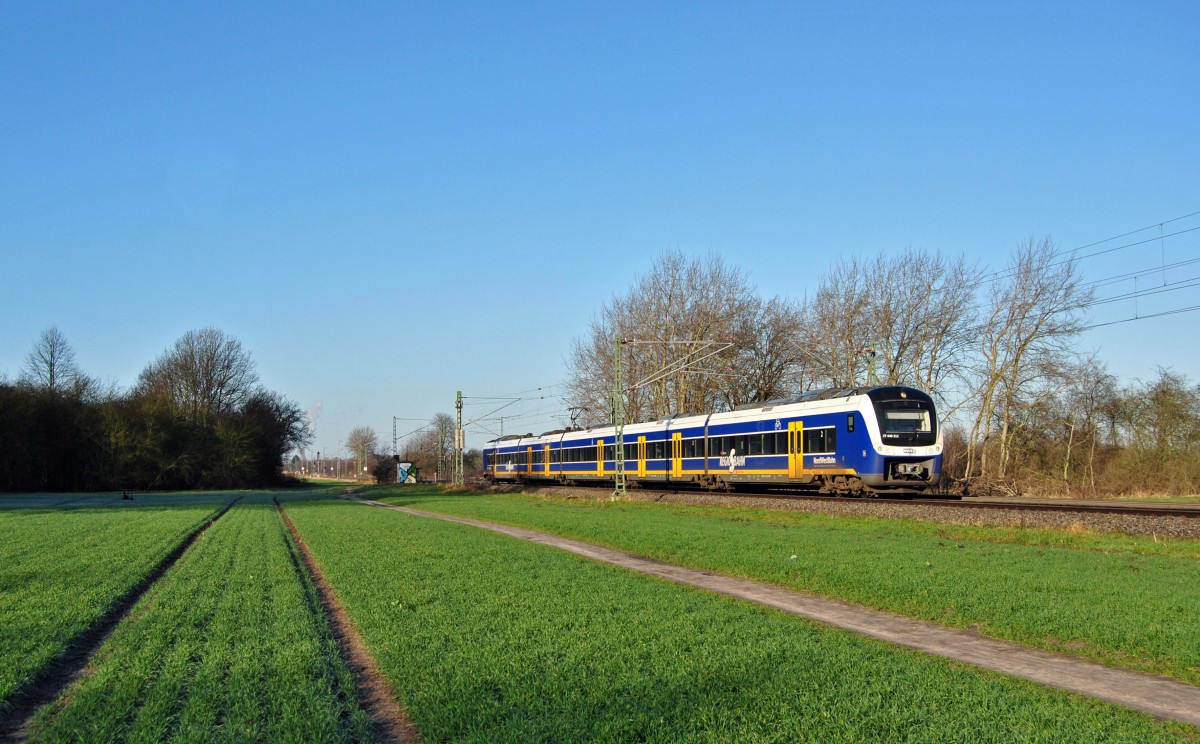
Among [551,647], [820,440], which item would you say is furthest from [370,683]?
[820,440]

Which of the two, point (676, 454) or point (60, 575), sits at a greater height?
point (676, 454)

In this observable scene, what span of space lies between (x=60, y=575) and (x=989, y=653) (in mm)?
13874

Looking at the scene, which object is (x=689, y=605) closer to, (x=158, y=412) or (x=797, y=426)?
(x=797, y=426)

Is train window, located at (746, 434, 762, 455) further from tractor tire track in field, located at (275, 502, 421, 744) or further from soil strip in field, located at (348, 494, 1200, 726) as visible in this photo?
tractor tire track in field, located at (275, 502, 421, 744)

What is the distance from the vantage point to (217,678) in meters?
7.18

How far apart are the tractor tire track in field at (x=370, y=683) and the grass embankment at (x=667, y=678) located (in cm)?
11

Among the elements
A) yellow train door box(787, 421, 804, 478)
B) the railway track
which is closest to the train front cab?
the railway track

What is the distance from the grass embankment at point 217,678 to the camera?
19.2 feet

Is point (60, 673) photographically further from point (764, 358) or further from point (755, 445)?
point (764, 358)

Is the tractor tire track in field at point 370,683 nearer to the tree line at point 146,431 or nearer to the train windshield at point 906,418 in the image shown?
the train windshield at point 906,418

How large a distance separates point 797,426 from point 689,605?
872 inches

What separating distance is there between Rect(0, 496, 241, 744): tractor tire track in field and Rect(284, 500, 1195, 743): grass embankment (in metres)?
2.62

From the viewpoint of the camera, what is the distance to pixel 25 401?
6544cm

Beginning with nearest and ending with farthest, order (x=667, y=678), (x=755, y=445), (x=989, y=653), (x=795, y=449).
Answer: (x=667, y=678) < (x=989, y=653) < (x=795, y=449) < (x=755, y=445)
